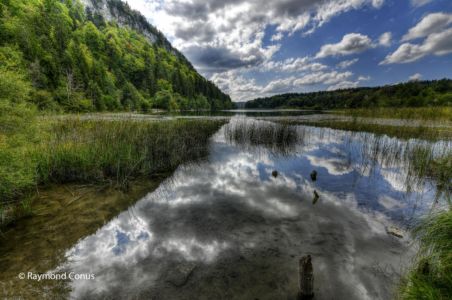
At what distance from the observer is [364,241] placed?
4266mm

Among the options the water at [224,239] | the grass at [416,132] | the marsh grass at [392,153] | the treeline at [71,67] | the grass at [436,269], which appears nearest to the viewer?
the grass at [436,269]

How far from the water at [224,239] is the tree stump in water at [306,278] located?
0.68 ft

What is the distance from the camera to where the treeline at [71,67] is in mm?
21141

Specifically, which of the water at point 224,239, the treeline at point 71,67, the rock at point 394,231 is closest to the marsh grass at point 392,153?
the water at point 224,239

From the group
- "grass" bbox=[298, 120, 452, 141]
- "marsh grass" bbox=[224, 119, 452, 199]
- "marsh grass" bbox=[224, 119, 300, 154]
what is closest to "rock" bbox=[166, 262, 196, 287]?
"marsh grass" bbox=[224, 119, 452, 199]

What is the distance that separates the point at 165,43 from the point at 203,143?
149m

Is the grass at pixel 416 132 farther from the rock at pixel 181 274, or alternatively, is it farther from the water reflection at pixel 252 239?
the rock at pixel 181 274

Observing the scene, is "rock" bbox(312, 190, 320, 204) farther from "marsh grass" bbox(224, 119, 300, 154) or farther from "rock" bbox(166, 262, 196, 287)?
"marsh grass" bbox(224, 119, 300, 154)

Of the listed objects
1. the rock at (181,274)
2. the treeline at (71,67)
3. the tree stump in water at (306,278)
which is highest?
the treeline at (71,67)

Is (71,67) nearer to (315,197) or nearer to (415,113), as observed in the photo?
(315,197)

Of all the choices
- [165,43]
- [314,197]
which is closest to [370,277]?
[314,197]

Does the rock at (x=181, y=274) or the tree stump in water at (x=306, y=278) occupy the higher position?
the tree stump in water at (x=306, y=278)

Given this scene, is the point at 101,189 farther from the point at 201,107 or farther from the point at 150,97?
the point at 201,107

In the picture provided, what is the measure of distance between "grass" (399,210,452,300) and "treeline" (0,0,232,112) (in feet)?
27.1
